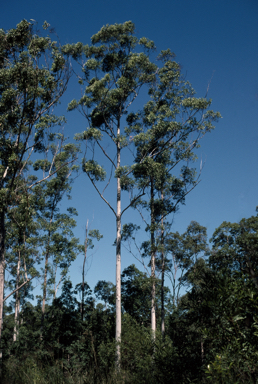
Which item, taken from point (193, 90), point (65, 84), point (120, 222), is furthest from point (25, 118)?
point (193, 90)

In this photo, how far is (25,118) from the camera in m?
10.6

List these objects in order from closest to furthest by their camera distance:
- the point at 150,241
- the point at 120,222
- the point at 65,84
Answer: the point at 65,84
the point at 120,222
the point at 150,241

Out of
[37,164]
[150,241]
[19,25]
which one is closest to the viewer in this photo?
[19,25]

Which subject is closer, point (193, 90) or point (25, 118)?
point (25, 118)

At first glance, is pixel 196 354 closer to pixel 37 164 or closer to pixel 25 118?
pixel 25 118

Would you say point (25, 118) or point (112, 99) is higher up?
point (112, 99)

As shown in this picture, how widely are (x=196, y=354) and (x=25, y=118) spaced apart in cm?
945

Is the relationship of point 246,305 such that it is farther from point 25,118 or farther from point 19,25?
point 19,25

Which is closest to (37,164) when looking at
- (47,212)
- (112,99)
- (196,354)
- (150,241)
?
(47,212)

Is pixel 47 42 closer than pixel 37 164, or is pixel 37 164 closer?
pixel 47 42

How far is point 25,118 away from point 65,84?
2.27m

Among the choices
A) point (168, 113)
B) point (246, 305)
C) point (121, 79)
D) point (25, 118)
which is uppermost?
point (121, 79)

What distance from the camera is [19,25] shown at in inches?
399

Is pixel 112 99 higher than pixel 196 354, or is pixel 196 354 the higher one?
pixel 112 99
